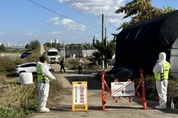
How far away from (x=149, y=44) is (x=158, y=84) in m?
8.98

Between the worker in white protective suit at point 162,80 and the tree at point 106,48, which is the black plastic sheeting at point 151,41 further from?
the tree at point 106,48

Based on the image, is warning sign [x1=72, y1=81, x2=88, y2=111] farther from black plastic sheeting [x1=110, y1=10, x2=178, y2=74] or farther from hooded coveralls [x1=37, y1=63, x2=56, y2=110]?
black plastic sheeting [x1=110, y1=10, x2=178, y2=74]

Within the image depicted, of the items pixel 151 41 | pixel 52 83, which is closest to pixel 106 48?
pixel 151 41

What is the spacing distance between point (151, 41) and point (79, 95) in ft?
32.4

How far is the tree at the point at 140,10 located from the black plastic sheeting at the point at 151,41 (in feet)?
49.9

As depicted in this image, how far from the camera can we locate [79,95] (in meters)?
10.9

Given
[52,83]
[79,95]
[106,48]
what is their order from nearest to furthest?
[79,95], [52,83], [106,48]

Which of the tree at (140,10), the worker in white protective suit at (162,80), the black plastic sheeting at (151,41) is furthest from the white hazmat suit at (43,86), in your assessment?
the tree at (140,10)

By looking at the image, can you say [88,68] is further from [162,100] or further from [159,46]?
[162,100]

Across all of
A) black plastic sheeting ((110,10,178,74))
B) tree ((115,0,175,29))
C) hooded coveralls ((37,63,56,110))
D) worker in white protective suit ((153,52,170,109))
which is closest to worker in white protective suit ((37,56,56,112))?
hooded coveralls ((37,63,56,110))

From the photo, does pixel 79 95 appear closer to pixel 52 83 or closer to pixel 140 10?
pixel 52 83

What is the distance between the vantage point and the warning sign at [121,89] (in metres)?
11.2

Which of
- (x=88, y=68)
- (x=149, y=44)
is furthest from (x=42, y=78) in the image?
(x=88, y=68)

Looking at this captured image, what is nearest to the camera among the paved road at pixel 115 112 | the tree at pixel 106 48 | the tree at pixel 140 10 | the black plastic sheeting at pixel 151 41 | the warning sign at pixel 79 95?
the paved road at pixel 115 112
